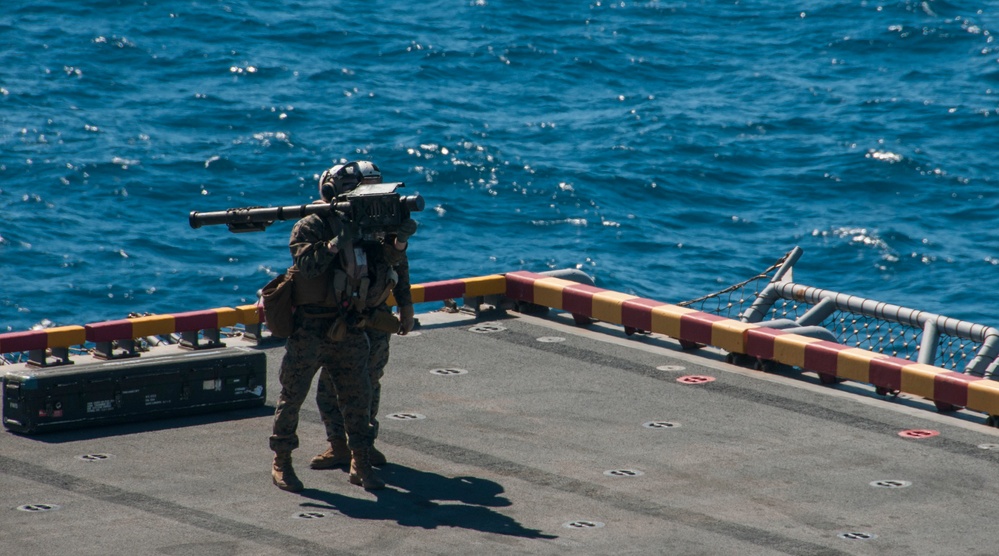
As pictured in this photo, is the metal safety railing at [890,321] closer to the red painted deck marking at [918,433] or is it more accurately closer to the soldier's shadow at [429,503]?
the red painted deck marking at [918,433]

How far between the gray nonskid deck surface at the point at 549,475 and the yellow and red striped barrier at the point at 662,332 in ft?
0.71

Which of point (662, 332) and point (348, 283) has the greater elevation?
point (348, 283)

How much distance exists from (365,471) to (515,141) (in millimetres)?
30016

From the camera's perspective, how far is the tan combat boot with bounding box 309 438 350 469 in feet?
37.1

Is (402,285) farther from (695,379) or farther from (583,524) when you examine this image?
(695,379)

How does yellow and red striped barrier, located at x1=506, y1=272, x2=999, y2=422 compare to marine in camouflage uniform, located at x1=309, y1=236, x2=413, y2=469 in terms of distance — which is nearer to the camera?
marine in camouflage uniform, located at x1=309, y1=236, x2=413, y2=469

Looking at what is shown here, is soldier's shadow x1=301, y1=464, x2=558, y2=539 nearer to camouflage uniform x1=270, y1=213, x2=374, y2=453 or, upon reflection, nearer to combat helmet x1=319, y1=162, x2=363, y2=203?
camouflage uniform x1=270, y1=213, x2=374, y2=453

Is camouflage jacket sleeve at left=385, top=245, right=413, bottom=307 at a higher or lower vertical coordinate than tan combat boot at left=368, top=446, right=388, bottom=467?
higher

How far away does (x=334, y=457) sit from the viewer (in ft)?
37.2

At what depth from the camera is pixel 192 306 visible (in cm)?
2986

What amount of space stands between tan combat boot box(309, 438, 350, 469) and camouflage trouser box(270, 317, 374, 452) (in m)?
0.51

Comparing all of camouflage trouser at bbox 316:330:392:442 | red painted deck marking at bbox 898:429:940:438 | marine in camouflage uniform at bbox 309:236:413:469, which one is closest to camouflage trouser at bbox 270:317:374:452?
marine in camouflage uniform at bbox 309:236:413:469

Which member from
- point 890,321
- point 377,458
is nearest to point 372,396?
point 377,458

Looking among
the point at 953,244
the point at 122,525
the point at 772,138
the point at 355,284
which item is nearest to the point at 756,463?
the point at 355,284
